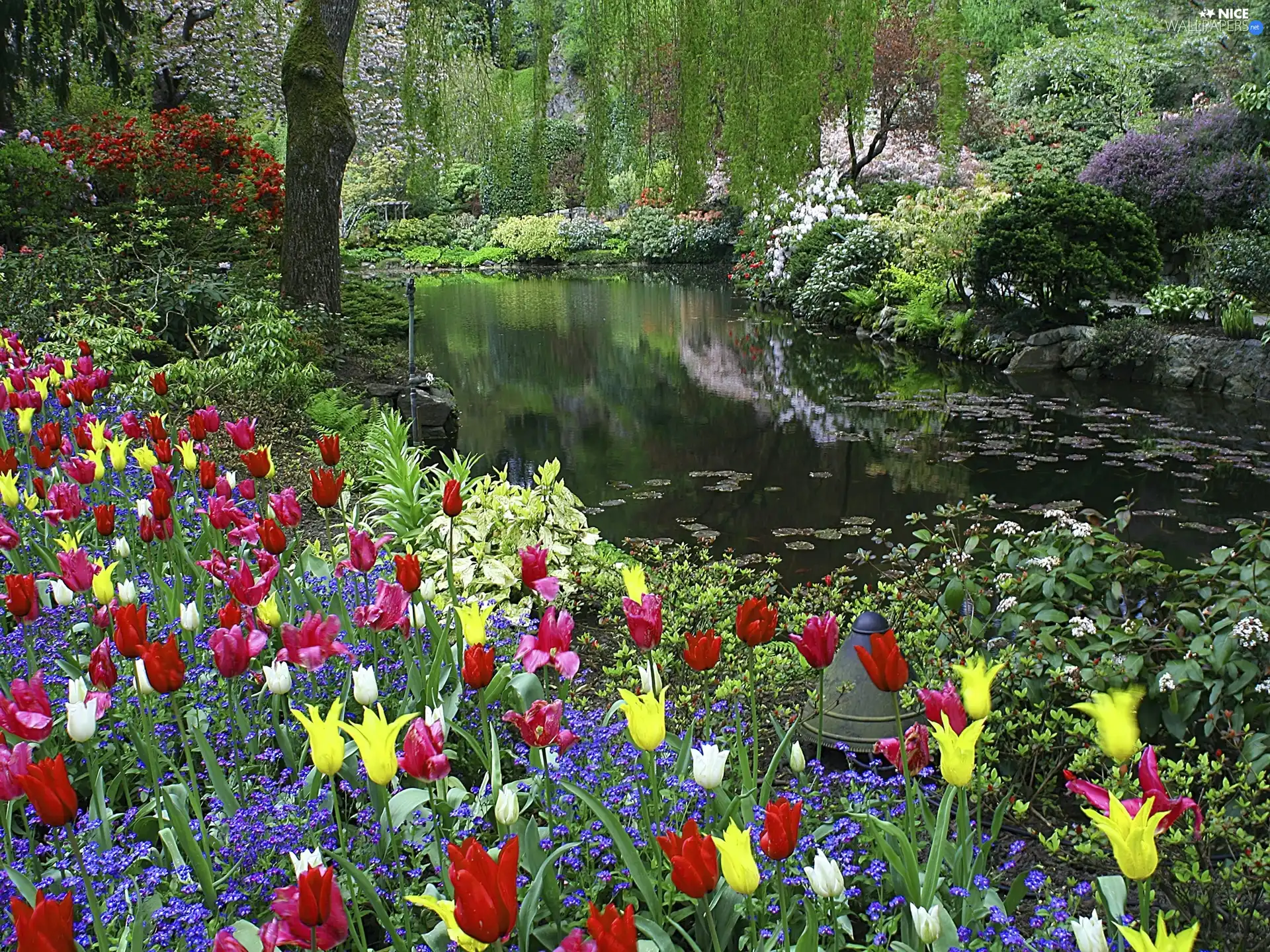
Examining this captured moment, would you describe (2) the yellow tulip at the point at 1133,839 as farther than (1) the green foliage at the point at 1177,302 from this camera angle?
No

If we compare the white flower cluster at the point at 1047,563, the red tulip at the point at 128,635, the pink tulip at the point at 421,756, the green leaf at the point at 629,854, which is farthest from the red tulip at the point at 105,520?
the white flower cluster at the point at 1047,563

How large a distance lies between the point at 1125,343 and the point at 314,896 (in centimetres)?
1013

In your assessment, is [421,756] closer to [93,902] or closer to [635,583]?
[93,902]

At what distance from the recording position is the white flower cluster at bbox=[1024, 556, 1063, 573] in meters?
2.71

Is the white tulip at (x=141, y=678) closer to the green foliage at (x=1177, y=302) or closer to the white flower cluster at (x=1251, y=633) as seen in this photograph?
the white flower cluster at (x=1251, y=633)

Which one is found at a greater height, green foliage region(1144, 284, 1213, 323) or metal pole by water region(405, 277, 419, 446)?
green foliage region(1144, 284, 1213, 323)

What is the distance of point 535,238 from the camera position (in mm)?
30688

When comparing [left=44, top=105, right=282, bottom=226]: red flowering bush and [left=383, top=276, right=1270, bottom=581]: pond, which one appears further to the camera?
[left=44, top=105, right=282, bottom=226]: red flowering bush

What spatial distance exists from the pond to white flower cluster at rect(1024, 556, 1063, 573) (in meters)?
→ 1.88

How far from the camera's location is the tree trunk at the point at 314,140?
7.00m

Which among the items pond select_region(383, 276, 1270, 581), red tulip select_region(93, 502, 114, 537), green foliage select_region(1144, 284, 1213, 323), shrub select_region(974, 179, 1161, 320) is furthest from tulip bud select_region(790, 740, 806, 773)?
green foliage select_region(1144, 284, 1213, 323)

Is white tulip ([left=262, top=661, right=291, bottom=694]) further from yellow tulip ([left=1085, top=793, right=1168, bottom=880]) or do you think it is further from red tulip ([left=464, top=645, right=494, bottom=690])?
yellow tulip ([left=1085, top=793, right=1168, bottom=880])

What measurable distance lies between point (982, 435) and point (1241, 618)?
17.7 ft

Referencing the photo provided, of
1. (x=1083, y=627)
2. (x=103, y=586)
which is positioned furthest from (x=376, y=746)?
(x=1083, y=627)
